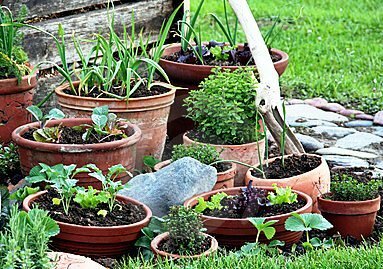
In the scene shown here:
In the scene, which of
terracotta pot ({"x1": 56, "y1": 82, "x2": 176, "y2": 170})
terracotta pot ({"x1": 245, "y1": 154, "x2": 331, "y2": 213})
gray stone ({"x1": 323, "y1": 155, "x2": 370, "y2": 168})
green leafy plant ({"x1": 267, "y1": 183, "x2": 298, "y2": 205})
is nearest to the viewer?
green leafy plant ({"x1": 267, "y1": 183, "x2": 298, "y2": 205})

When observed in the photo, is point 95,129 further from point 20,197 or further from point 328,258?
point 328,258

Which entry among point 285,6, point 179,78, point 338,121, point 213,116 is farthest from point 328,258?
point 285,6

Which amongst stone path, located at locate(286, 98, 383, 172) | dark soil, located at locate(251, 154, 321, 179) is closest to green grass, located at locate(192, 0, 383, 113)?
stone path, located at locate(286, 98, 383, 172)

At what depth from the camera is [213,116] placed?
16.0 feet

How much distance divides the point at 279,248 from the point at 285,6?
7.26 meters

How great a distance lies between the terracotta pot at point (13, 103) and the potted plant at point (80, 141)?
1.23ft

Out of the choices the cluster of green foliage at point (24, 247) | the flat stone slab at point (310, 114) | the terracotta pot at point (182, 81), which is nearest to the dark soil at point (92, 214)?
the cluster of green foliage at point (24, 247)

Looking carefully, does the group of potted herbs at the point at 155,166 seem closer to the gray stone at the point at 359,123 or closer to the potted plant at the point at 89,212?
the potted plant at the point at 89,212

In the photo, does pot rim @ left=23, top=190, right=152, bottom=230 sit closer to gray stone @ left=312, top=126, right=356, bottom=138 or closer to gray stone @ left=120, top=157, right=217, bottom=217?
gray stone @ left=120, top=157, right=217, bottom=217

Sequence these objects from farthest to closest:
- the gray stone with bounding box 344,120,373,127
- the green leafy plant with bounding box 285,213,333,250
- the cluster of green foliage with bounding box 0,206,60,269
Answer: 1. the gray stone with bounding box 344,120,373,127
2. the green leafy plant with bounding box 285,213,333,250
3. the cluster of green foliage with bounding box 0,206,60,269

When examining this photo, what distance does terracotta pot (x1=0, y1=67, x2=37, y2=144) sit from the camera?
15.8ft

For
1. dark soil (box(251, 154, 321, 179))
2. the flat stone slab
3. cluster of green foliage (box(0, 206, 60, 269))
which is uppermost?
cluster of green foliage (box(0, 206, 60, 269))

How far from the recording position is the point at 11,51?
491cm

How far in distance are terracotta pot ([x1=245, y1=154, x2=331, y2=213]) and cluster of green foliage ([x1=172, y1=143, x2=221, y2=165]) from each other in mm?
216
